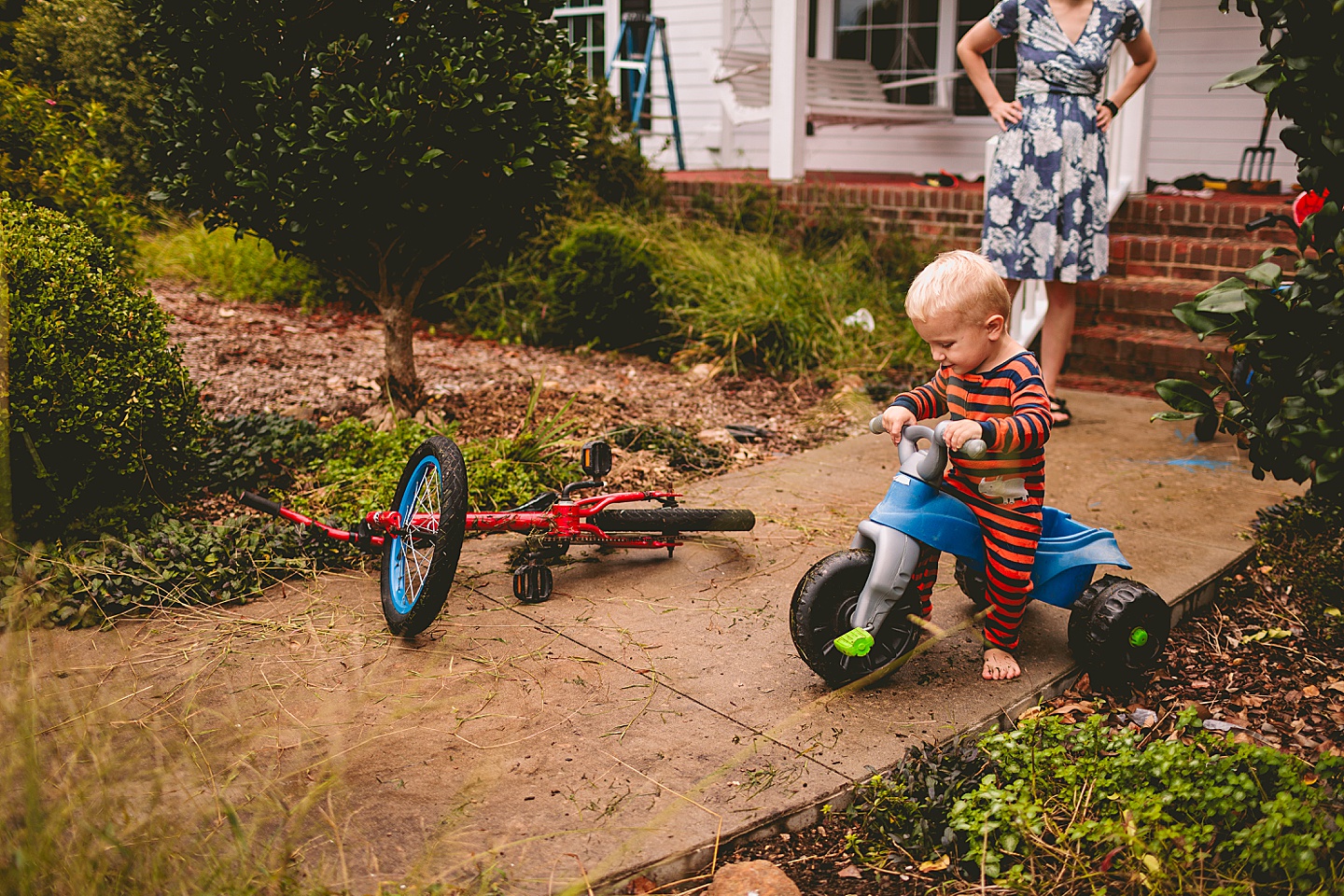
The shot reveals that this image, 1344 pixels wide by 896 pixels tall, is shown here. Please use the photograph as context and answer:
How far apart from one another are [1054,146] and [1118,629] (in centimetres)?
302

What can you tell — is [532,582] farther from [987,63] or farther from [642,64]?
[642,64]

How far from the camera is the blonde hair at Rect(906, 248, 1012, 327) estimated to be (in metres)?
2.61

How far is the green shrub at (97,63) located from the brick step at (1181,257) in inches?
212

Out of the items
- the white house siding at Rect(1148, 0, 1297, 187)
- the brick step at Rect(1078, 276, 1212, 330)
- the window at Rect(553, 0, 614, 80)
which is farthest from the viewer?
the window at Rect(553, 0, 614, 80)

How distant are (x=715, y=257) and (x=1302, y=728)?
15.7 feet

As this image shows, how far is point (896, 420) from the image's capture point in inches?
106

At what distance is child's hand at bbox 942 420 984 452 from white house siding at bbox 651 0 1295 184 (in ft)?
17.1

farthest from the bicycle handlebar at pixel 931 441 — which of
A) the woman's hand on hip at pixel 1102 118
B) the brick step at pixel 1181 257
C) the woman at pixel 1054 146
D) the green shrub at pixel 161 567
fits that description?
the brick step at pixel 1181 257

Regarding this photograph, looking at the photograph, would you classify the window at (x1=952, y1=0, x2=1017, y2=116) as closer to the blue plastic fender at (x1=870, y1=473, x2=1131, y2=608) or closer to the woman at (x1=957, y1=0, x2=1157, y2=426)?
the woman at (x1=957, y1=0, x2=1157, y2=426)

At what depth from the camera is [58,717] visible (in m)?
2.56

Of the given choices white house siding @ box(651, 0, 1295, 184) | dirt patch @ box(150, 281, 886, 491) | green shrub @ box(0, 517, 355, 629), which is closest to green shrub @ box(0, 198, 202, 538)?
green shrub @ box(0, 517, 355, 629)

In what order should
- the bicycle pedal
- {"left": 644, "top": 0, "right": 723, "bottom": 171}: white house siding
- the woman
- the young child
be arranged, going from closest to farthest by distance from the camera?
the young child → the bicycle pedal → the woman → {"left": 644, "top": 0, "right": 723, "bottom": 171}: white house siding

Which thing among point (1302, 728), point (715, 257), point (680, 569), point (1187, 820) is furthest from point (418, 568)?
point (715, 257)

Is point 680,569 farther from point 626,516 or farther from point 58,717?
point 58,717
